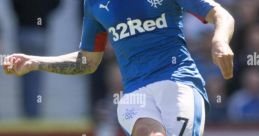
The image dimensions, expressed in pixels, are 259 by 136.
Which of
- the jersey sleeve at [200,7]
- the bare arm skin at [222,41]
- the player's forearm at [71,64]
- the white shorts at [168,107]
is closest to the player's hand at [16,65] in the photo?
the player's forearm at [71,64]

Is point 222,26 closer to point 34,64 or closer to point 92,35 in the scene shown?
point 92,35

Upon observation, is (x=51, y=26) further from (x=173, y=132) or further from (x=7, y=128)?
(x=173, y=132)

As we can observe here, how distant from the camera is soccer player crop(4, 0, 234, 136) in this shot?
5.35 meters

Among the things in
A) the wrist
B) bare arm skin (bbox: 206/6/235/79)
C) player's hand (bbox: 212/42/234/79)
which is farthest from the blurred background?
player's hand (bbox: 212/42/234/79)

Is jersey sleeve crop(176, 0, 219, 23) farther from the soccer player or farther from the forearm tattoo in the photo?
the forearm tattoo

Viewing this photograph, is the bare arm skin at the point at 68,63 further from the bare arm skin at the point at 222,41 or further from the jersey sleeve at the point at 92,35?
the bare arm skin at the point at 222,41

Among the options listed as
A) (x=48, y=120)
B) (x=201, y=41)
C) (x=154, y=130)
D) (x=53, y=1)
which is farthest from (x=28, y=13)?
(x=154, y=130)

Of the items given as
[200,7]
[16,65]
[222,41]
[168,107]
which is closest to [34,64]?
[16,65]

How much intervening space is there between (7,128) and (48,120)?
1.33ft

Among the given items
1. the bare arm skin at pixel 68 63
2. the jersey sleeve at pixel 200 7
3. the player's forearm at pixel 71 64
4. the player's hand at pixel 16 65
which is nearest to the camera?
the jersey sleeve at pixel 200 7

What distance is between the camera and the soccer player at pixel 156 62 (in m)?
5.35

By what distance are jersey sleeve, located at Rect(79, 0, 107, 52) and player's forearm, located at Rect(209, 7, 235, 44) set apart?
0.88 meters

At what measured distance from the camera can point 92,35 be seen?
6016mm

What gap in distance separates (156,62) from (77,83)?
4.86m
